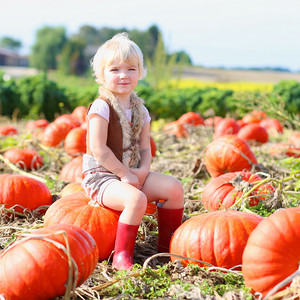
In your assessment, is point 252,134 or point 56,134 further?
point 252,134

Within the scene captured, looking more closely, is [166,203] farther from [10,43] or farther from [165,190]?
[10,43]

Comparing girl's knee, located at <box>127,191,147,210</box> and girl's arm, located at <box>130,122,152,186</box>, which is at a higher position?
girl's arm, located at <box>130,122,152,186</box>

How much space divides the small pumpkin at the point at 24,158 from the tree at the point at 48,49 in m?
84.2

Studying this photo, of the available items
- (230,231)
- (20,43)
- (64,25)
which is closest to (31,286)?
(230,231)

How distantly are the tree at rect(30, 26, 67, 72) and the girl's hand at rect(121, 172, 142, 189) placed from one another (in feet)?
286

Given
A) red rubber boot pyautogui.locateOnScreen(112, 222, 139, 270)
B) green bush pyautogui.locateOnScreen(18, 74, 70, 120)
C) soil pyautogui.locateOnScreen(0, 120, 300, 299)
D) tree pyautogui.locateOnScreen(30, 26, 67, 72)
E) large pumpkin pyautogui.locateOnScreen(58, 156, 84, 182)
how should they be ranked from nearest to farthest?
soil pyautogui.locateOnScreen(0, 120, 300, 299) → red rubber boot pyautogui.locateOnScreen(112, 222, 139, 270) → large pumpkin pyautogui.locateOnScreen(58, 156, 84, 182) → green bush pyautogui.locateOnScreen(18, 74, 70, 120) → tree pyautogui.locateOnScreen(30, 26, 67, 72)

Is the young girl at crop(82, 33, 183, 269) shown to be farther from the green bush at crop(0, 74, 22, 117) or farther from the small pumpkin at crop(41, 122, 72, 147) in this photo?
the green bush at crop(0, 74, 22, 117)

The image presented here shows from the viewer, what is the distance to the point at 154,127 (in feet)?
32.4

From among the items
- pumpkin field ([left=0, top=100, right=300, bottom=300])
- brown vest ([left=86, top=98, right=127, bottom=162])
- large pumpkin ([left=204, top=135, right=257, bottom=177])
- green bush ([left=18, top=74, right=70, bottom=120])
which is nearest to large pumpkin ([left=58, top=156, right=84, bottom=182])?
pumpkin field ([left=0, top=100, right=300, bottom=300])

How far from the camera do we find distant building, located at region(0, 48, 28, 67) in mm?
97988

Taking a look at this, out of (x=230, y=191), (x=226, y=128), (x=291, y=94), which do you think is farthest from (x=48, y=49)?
(x=230, y=191)

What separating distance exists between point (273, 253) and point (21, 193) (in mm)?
2297

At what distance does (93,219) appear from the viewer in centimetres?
290

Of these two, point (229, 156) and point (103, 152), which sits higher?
point (103, 152)
